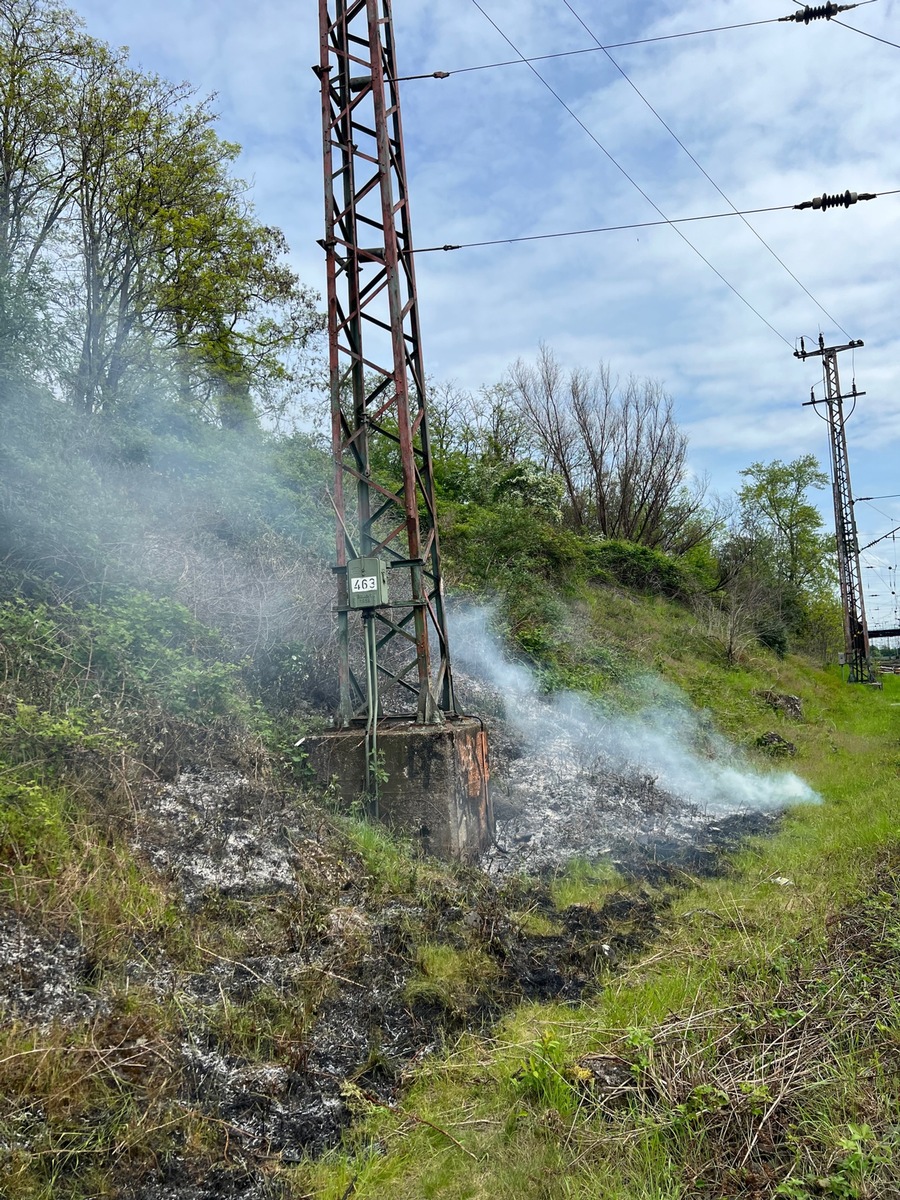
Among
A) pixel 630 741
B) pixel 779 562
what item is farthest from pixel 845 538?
pixel 630 741

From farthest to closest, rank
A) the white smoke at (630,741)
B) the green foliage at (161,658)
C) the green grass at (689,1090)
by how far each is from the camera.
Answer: the white smoke at (630,741) < the green foliage at (161,658) < the green grass at (689,1090)

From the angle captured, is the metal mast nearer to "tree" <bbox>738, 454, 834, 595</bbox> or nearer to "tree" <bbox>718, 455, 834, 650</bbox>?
"tree" <bbox>718, 455, 834, 650</bbox>

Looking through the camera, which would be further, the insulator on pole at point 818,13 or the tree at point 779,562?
the tree at point 779,562

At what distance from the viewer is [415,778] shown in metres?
7.58

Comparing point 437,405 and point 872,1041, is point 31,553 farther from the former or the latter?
point 437,405

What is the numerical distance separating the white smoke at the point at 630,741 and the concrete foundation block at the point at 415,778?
3.68 m

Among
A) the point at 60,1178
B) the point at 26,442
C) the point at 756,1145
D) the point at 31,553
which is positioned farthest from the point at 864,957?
the point at 26,442

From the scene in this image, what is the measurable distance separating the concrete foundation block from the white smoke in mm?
3683

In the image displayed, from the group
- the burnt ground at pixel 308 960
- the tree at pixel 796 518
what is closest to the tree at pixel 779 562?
the tree at pixel 796 518

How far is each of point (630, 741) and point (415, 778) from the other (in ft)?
20.7

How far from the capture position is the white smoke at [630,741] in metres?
11.5

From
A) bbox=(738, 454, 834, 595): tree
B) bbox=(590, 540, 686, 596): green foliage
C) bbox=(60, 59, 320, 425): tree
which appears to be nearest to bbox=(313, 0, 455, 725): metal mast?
bbox=(60, 59, 320, 425): tree

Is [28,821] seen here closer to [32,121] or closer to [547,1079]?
[547,1079]

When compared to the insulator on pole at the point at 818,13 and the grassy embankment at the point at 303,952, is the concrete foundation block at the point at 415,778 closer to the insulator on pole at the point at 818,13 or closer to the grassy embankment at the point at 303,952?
the grassy embankment at the point at 303,952
